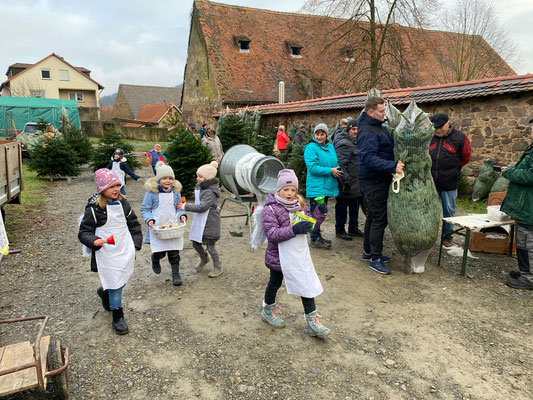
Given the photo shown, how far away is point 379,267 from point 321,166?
5.38ft

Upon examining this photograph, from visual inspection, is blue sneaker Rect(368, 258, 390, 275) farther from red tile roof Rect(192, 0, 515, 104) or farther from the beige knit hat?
red tile roof Rect(192, 0, 515, 104)

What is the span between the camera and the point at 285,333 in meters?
3.57

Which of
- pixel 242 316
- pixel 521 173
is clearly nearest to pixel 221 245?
pixel 242 316

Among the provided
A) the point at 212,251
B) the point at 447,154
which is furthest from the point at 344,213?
the point at 212,251

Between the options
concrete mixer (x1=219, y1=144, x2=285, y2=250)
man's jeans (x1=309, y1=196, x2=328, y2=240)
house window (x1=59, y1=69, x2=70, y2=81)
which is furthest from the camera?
house window (x1=59, y1=69, x2=70, y2=81)

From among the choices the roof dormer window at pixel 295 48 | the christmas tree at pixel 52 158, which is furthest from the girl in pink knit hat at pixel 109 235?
the roof dormer window at pixel 295 48

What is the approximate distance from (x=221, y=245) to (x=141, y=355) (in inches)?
117

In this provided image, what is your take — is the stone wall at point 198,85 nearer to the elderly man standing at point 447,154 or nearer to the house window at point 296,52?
the house window at point 296,52

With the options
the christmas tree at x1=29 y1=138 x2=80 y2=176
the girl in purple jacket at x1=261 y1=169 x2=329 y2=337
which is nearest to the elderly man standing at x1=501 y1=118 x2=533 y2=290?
the girl in purple jacket at x1=261 y1=169 x2=329 y2=337

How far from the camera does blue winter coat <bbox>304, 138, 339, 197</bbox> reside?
18.3 ft

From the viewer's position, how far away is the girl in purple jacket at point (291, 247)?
3.29 metres

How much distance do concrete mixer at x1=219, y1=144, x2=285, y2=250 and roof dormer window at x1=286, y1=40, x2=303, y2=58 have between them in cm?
2174

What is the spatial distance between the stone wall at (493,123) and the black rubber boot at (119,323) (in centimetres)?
841

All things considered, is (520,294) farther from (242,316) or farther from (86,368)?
(86,368)
